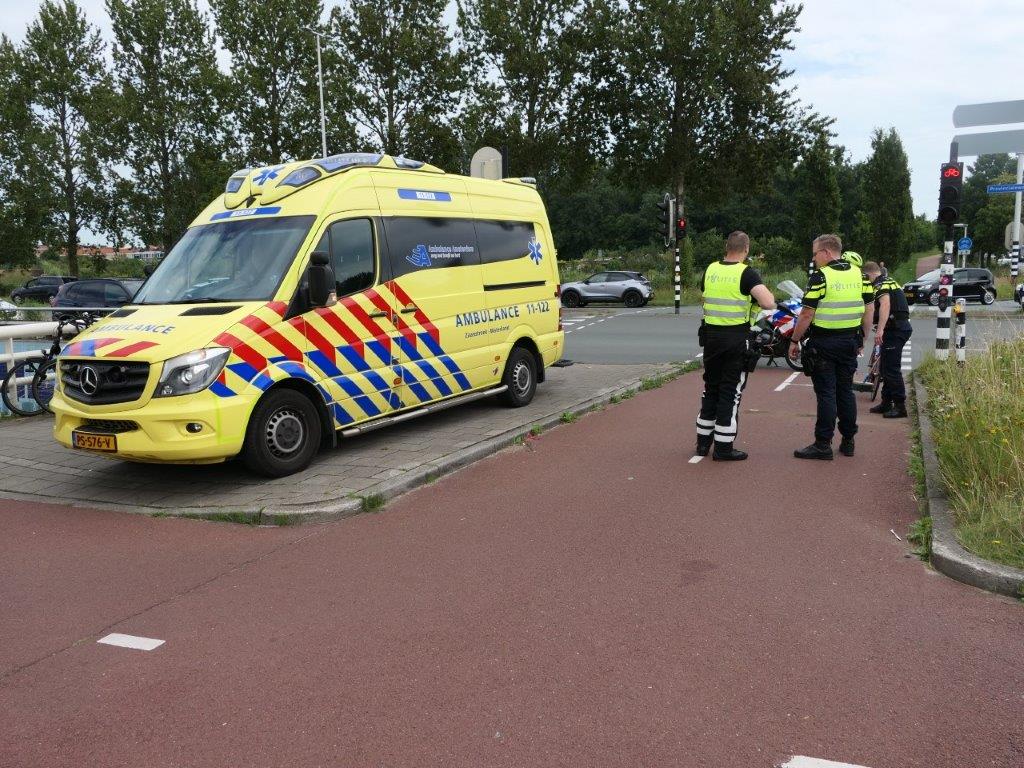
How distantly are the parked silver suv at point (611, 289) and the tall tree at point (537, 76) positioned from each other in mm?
6260

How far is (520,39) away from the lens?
35.0 m

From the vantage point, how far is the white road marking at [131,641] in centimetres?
401

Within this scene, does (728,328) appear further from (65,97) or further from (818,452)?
(65,97)

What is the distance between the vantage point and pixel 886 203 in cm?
5503

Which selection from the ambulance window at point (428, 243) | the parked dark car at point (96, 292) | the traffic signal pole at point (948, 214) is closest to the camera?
the ambulance window at point (428, 243)

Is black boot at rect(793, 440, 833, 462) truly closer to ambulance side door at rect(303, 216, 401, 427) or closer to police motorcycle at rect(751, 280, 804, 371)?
ambulance side door at rect(303, 216, 401, 427)

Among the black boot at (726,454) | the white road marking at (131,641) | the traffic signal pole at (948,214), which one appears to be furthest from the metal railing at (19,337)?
the traffic signal pole at (948,214)

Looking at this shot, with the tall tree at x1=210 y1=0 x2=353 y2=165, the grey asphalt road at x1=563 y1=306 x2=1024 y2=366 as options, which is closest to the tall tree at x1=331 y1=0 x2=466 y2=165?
the tall tree at x1=210 y1=0 x2=353 y2=165

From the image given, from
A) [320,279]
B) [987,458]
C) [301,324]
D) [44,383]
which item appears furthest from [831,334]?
[44,383]

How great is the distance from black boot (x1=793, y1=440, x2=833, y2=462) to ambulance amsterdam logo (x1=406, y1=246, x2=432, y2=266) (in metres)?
3.89

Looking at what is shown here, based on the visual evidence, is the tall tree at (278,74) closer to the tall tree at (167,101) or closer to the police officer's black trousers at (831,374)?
the tall tree at (167,101)

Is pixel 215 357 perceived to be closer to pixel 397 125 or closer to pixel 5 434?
pixel 5 434

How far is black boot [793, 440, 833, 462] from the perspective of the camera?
741 cm

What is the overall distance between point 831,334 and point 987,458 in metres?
2.00
